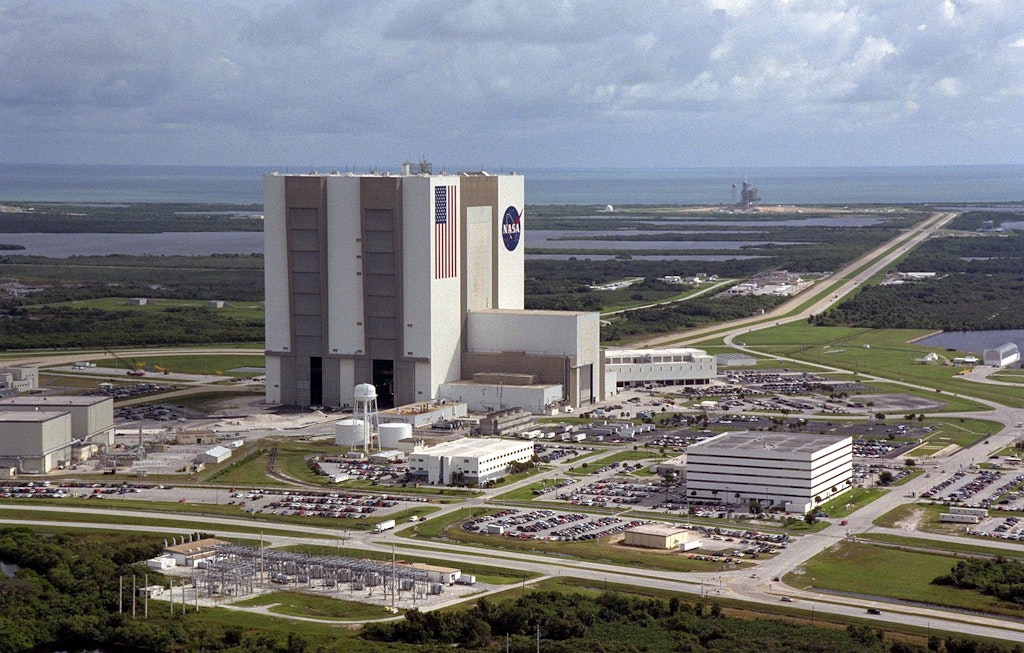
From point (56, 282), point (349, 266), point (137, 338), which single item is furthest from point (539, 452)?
point (56, 282)

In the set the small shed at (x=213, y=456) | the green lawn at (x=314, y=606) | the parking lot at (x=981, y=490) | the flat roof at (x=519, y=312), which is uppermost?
the flat roof at (x=519, y=312)

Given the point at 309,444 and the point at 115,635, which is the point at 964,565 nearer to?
the point at 115,635

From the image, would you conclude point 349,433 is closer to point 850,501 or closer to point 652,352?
point 850,501

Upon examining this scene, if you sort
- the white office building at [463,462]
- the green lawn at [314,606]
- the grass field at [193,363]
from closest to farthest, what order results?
the green lawn at [314,606]
the white office building at [463,462]
the grass field at [193,363]

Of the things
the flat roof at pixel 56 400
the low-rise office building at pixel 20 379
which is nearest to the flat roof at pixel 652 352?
the flat roof at pixel 56 400

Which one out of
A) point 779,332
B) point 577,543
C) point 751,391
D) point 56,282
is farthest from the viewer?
point 56,282

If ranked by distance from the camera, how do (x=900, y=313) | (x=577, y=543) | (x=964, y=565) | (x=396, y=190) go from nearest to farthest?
(x=964, y=565) → (x=577, y=543) → (x=396, y=190) → (x=900, y=313)

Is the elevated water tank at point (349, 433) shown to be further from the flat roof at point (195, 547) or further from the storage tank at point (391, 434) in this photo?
the flat roof at point (195, 547)
